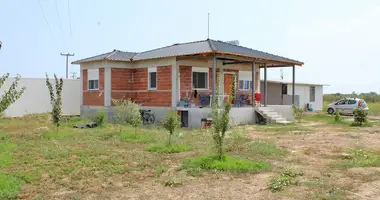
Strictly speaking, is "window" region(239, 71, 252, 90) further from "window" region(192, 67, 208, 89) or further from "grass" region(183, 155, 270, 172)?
"grass" region(183, 155, 270, 172)

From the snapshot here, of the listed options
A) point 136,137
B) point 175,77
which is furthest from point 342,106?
point 136,137

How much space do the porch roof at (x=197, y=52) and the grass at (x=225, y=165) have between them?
941 centimetres

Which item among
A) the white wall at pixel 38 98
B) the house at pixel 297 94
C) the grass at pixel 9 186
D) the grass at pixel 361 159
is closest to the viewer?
the grass at pixel 9 186

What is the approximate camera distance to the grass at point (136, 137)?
12697 millimetres

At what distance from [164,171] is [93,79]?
1514 cm

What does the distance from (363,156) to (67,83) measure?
19.7m

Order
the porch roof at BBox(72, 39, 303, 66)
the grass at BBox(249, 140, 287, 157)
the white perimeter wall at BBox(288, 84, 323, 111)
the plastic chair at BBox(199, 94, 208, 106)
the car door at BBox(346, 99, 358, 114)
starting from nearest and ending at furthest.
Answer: the grass at BBox(249, 140, 287, 157) → the porch roof at BBox(72, 39, 303, 66) → the plastic chair at BBox(199, 94, 208, 106) → the car door at BBox(346, 99, 358, 114) → the white perimeter wall at BBox(288, 84, 323, 111)

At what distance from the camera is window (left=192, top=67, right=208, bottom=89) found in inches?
804

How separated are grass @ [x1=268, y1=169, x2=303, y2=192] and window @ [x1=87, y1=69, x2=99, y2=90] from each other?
16070mm

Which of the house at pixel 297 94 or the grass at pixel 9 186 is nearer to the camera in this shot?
the grass at pixel 9 186

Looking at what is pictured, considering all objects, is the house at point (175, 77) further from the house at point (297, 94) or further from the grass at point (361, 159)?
the house at point (297, 94)

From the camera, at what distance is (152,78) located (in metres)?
20.8

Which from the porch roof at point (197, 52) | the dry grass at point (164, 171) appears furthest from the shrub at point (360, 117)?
the dry grass at point (164, 171)

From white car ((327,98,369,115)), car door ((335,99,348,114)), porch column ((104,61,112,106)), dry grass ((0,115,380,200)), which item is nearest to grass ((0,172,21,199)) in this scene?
dry grass ((0,115,380,200))
